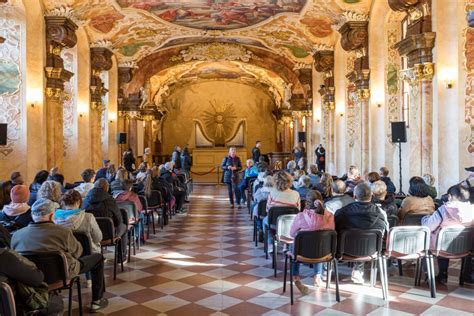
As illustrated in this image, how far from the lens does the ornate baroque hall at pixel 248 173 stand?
5605 mm

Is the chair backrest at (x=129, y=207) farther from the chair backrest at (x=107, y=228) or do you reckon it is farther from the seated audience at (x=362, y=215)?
the seated audience at (x=362, y=215)

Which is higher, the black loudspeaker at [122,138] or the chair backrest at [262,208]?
the black loudspeaker at [122,138]

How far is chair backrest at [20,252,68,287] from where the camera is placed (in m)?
4.44

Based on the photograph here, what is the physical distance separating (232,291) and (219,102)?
29.7 metres

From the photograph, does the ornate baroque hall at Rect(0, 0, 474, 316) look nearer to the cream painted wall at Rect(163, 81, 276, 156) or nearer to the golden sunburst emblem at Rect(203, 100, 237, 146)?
the cream painted wall at Rect(163, 81, 276, 156)

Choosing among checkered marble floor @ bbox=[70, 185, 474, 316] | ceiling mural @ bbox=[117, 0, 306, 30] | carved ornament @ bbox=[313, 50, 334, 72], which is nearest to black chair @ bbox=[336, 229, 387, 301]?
checkered marble floor @ bbox=[70, 185, 474, 316]

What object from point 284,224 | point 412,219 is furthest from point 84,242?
point 412,219

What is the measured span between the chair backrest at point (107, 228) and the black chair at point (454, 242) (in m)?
3.94

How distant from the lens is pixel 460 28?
9602 mm

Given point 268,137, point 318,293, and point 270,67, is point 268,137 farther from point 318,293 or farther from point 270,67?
point 318,293

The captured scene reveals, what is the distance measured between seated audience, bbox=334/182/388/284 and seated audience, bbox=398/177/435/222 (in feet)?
A: 3.30

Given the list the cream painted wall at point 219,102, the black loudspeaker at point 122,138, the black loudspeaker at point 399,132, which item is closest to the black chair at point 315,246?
the black loudspeaker at point 399,132

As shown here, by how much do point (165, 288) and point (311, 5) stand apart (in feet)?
38.9

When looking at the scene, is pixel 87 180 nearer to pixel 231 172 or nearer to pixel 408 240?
pixel 408 240
